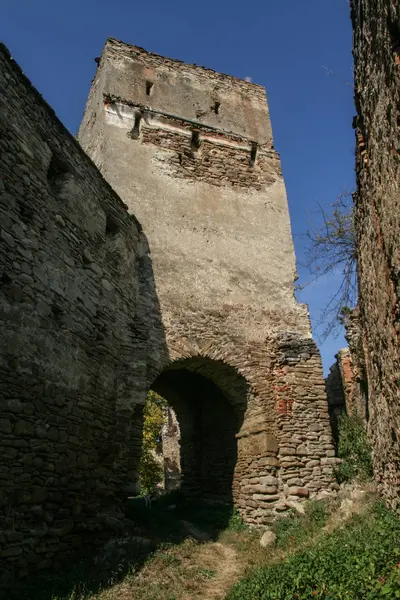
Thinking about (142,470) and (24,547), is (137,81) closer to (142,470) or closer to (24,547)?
(24,547)

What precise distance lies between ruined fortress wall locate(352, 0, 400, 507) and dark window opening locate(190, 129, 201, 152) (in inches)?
201

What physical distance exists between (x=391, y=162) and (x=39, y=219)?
410cm

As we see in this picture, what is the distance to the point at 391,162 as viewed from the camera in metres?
4.18

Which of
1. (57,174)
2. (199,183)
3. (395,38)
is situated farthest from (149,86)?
(395,38)

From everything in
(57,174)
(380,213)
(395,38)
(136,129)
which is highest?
(136,129)

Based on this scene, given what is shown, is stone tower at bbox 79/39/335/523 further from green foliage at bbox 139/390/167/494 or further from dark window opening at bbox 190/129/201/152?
green foliage at bbox 139/390/167/494

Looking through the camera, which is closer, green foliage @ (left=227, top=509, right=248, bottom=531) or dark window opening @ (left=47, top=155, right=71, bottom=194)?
dark window opening @ (left=47, top=155, right=71, bottom=194)

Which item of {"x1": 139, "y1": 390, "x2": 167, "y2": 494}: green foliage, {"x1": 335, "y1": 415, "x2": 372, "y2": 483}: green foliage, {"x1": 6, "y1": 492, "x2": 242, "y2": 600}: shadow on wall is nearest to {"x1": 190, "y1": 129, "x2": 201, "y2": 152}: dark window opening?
{"x1": 335, "y1": 415, "x2": 372, "y2": 483}: green foliage

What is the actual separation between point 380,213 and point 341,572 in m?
3.62

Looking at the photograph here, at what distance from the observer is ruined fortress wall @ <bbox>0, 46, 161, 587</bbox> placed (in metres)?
4.86

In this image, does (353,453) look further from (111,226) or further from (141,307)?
(111,226)

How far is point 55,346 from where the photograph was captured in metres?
5.65

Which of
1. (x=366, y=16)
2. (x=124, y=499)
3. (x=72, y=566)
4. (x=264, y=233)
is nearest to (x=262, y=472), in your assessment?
(x=124, y=499)

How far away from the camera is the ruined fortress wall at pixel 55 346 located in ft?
15.9
